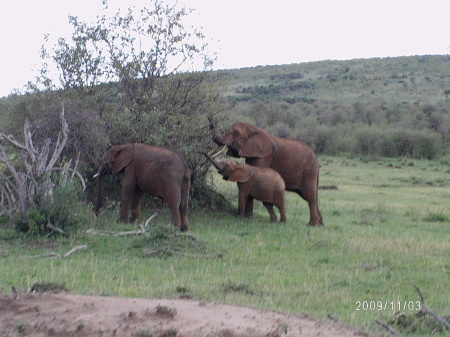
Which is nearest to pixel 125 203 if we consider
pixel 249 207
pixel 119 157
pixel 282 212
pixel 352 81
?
pixel 119 157

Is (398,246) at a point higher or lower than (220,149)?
lower

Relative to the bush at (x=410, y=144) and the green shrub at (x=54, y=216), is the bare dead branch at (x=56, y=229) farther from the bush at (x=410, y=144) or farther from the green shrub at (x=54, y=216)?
the bush at (x=410, y=144)

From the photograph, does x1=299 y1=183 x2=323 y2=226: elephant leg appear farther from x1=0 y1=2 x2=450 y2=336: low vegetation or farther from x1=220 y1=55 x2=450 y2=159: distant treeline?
x1=220 y1=55 x2=450 y2=159: distant treeline

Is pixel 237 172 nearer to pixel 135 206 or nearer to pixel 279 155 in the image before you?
pixel 279 155

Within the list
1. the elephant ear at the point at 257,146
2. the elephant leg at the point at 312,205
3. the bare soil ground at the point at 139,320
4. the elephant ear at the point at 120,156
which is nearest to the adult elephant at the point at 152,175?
the elephant ear at the point at 120,156

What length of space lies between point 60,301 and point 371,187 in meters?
20.3

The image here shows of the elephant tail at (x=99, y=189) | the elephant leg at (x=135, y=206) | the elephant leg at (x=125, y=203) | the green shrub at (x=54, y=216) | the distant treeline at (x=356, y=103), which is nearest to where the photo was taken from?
the green shrub at (x=54, y=216)

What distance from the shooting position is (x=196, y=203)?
14055 mm

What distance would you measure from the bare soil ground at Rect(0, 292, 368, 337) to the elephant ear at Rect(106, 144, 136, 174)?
6.09 m

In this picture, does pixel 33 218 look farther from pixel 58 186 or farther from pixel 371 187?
pixel 371 187

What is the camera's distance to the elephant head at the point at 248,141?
13.8 metres

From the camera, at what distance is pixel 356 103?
5544cm

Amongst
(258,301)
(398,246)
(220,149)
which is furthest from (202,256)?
(220,149)

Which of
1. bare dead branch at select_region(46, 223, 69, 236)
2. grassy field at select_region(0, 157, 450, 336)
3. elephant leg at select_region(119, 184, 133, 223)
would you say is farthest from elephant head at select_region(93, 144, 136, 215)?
bare dead branch at select_region(46, 223, 69, 236)
